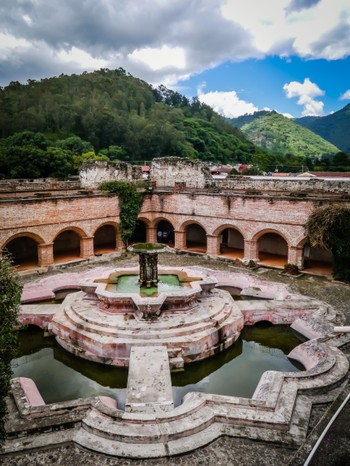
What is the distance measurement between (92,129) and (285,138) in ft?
191

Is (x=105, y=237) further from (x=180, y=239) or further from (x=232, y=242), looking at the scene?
(x=232, y=242)

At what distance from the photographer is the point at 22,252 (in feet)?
63.1

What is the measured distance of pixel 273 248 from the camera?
19688mm

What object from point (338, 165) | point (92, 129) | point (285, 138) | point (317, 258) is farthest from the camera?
point (285, 138)

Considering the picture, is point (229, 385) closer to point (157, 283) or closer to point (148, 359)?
point (148, 359)

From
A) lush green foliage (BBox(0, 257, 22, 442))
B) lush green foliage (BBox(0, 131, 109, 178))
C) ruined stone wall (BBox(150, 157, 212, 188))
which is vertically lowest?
lush green foliage (BBox(0, 257, 22, 442))

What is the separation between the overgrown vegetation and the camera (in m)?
13.6

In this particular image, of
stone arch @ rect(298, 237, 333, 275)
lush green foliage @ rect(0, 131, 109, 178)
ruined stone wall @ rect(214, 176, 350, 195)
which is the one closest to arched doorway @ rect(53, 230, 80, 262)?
ruined stone wall @ rect(214, 176, 350, 195)

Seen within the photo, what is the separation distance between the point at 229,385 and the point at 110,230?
52.0 feet

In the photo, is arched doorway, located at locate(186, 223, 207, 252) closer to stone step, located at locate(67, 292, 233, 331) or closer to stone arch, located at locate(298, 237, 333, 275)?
stone arch, located at locate(298, 237, 333, 275)

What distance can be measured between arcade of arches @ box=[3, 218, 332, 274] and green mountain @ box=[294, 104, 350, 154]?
85777mm

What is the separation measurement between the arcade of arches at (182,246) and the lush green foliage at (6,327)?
1129cm

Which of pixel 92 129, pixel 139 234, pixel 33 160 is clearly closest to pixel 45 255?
pixel 139 234

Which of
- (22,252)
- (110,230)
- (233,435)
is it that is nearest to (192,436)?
(233,435)
